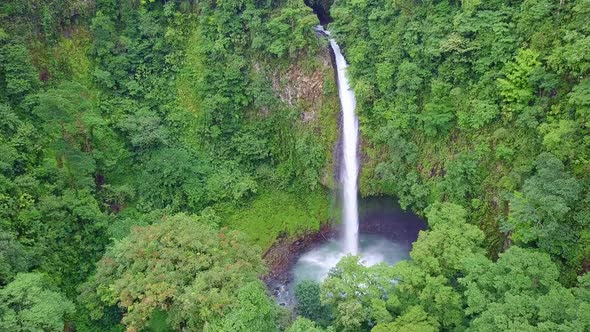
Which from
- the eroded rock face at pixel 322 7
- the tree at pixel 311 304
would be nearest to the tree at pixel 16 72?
the eroded rock face at pixel 322 7

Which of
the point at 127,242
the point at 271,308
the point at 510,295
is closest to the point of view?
the point at 510,295

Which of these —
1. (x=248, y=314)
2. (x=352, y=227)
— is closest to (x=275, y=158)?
(x=352, y=227)

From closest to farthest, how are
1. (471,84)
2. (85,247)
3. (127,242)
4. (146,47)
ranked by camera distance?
(127,242)
(471,84)
(85,247)
(146,47)

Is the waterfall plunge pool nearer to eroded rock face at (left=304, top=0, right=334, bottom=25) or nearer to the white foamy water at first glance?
the white foamy water

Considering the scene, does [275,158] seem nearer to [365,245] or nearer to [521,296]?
[365,245]

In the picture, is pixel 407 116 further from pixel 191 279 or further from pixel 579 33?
pixel 191 279

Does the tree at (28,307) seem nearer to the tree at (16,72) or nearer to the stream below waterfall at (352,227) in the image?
the stream below waterfall at (352,227)

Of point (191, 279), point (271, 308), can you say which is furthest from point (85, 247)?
point (271, 308)
